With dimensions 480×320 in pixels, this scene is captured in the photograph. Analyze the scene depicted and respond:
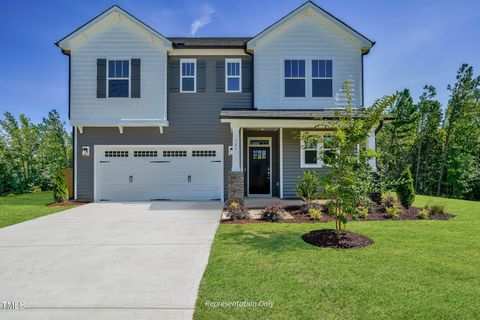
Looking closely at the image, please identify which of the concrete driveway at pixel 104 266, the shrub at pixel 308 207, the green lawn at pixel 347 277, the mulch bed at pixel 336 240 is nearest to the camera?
the green lawn at pixel 347 277

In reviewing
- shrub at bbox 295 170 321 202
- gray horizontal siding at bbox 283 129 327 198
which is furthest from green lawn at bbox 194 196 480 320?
gray horizontal siding at bbox 283 129 327 198

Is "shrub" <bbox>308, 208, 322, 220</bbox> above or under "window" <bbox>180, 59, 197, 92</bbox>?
under

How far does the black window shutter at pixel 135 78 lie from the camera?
11.7 metres

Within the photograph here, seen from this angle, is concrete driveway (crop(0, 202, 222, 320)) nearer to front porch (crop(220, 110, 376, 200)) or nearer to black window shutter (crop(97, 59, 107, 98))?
front porch (crop(220, 110, 376, 200))

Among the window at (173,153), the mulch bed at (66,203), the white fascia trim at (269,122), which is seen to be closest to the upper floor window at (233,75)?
the white fascia trim at (269,122)

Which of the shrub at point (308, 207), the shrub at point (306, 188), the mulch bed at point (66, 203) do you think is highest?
the shrub at point (306, 188)

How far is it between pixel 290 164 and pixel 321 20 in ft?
21.5

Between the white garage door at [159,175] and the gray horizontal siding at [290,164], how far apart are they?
9.36 feet

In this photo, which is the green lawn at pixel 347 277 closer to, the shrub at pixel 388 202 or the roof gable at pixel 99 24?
A: the shrub at pixel 388 202

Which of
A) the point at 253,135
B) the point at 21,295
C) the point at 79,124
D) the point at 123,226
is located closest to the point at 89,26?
the point at 79,124

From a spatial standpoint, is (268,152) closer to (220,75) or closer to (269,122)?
(269,122)

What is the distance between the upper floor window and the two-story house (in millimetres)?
45

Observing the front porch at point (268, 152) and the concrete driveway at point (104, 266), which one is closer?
the concrete driveway at point (104, 266)

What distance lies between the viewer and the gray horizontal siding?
11.8 metres
